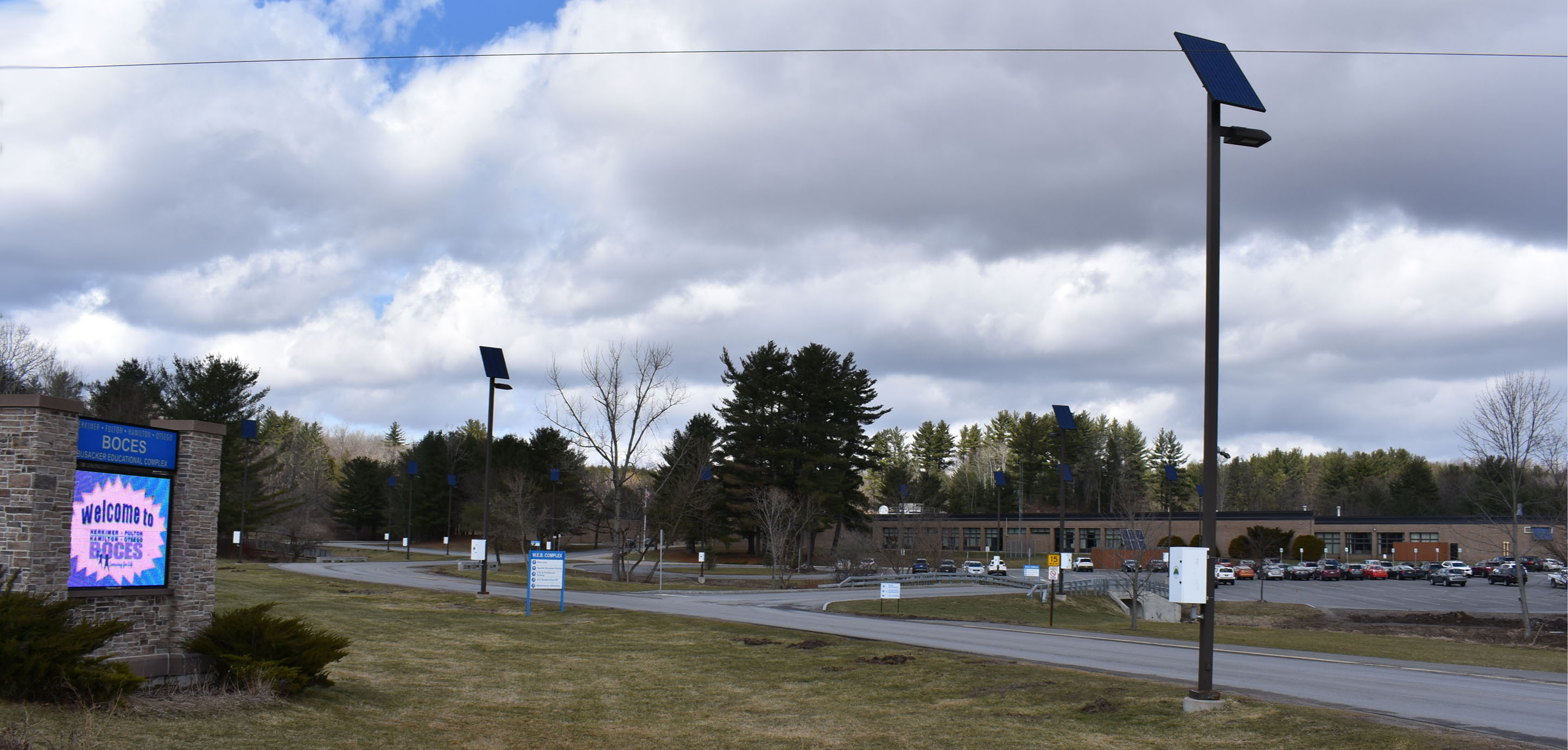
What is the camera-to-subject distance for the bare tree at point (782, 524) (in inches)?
2283

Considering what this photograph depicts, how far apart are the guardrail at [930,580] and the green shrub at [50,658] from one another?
47.4 m

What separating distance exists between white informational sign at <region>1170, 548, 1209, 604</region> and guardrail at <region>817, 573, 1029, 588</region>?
143ft

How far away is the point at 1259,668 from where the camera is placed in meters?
19.8

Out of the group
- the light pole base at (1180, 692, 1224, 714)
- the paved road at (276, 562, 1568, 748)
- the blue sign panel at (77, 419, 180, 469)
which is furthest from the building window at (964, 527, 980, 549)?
the blue sign panel at (77, 419, 180, 469)

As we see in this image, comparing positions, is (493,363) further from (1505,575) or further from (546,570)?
(1505,575)

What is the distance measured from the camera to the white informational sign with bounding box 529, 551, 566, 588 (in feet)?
99.5

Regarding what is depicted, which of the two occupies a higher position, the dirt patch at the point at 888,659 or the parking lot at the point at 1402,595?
the dirt patch at the point at 888,659

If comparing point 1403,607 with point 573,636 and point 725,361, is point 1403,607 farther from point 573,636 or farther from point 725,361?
point 725,361

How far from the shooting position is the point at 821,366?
8944 cm

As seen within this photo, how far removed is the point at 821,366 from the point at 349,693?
76.3 meters

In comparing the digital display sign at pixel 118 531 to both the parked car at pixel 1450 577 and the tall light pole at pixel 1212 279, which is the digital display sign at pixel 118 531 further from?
the parked car at pixel 1450 577

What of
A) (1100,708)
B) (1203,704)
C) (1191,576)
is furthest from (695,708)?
(1191,576)

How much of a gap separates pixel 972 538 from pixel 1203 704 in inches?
4237

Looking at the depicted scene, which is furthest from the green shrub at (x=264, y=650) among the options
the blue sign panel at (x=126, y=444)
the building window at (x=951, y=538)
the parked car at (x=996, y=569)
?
the building window at (x=951, y=538)
